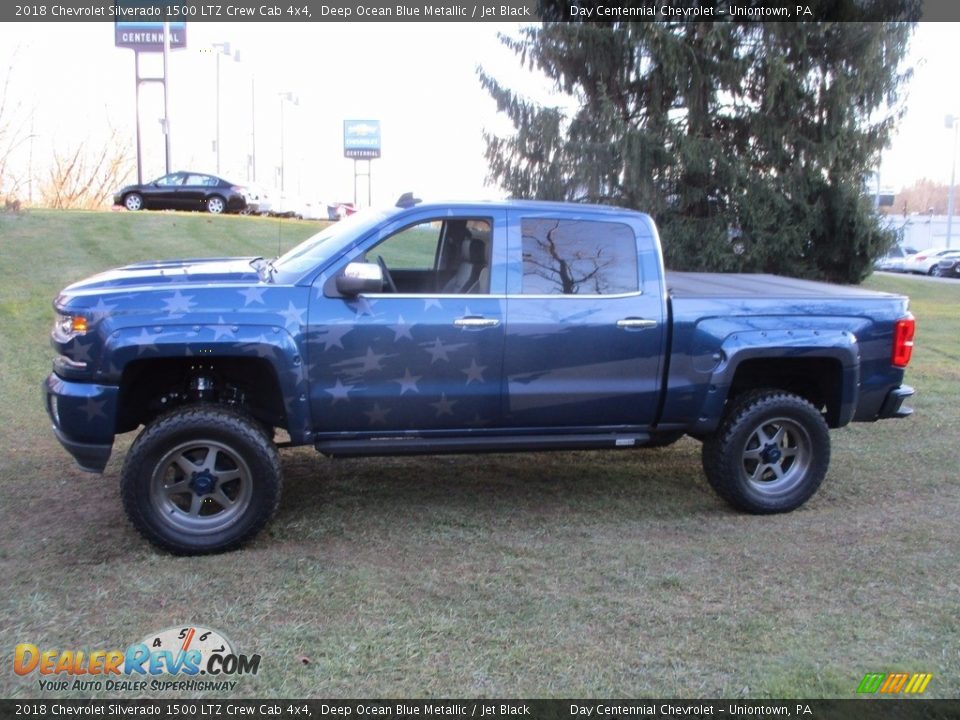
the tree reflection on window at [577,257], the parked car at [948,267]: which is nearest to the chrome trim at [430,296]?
the tree reflection on window at [577,257]

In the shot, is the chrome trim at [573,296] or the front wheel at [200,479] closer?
the front wheel at [200,479]

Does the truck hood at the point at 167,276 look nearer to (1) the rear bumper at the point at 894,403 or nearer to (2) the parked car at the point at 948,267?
(1) the rear bumper at the point at 894,403

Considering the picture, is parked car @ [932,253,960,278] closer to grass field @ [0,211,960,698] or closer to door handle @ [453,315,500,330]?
grass field @ [0,211,960,698]

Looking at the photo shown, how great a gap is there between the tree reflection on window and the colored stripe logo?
2.53m

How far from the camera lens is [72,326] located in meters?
4.66

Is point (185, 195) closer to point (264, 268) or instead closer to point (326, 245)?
point (264, 268)

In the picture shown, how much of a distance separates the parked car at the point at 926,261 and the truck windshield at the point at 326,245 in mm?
38734

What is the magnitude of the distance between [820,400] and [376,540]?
3.03m

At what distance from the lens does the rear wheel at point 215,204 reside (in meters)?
24.2

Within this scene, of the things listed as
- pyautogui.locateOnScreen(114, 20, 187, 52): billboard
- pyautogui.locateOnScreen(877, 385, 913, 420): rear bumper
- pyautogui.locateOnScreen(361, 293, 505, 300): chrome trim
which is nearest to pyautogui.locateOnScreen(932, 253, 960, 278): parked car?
pyautogui.locateOnScreen(114, 20, 187, 52): billboard

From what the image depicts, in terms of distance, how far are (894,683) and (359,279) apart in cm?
311

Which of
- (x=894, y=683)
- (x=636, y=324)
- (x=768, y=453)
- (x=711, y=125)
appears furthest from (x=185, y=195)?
(x=894, y=683)

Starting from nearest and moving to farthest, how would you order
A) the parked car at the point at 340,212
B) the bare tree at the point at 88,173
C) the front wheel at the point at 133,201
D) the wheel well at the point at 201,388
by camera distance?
1. the wheel well at the point at 201,388
2. the parked car at the point at 340,212
3. the front wheel at the point at 133,201
4. the bare tree at the point at 88,173

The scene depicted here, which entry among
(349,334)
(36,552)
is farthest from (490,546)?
(36,552)
